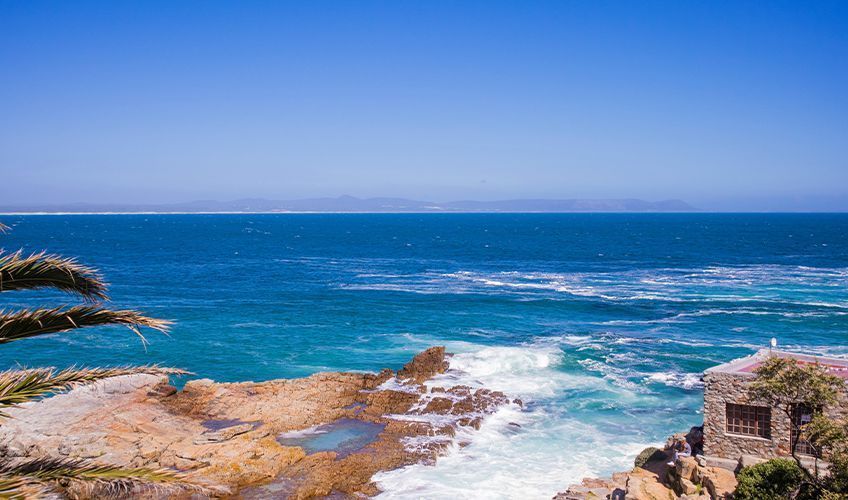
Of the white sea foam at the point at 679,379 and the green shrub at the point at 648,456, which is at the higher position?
the green shrub at the point at 648,456

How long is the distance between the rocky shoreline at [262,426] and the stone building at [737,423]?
11.3 metres

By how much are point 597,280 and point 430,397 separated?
51.9m

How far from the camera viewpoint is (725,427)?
73.3ft

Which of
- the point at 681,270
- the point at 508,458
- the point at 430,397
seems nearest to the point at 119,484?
the point at 508,458

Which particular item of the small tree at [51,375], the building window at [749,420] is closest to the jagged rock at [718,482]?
the building window at [749,420]

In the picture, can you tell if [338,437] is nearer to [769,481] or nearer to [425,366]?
[425,366]

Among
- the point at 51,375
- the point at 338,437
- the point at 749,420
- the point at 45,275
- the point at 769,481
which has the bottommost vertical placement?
the point at 338,437

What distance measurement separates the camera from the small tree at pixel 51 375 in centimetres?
677

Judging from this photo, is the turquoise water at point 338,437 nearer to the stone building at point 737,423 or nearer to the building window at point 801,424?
the stone building at point 737,423

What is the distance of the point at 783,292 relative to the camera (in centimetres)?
6775

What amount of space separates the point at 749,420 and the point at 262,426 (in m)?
20.2

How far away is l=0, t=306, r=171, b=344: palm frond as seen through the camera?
713cm

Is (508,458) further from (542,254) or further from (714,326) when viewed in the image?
(542,254)

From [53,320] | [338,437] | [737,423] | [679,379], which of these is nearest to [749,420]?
[737,423]
